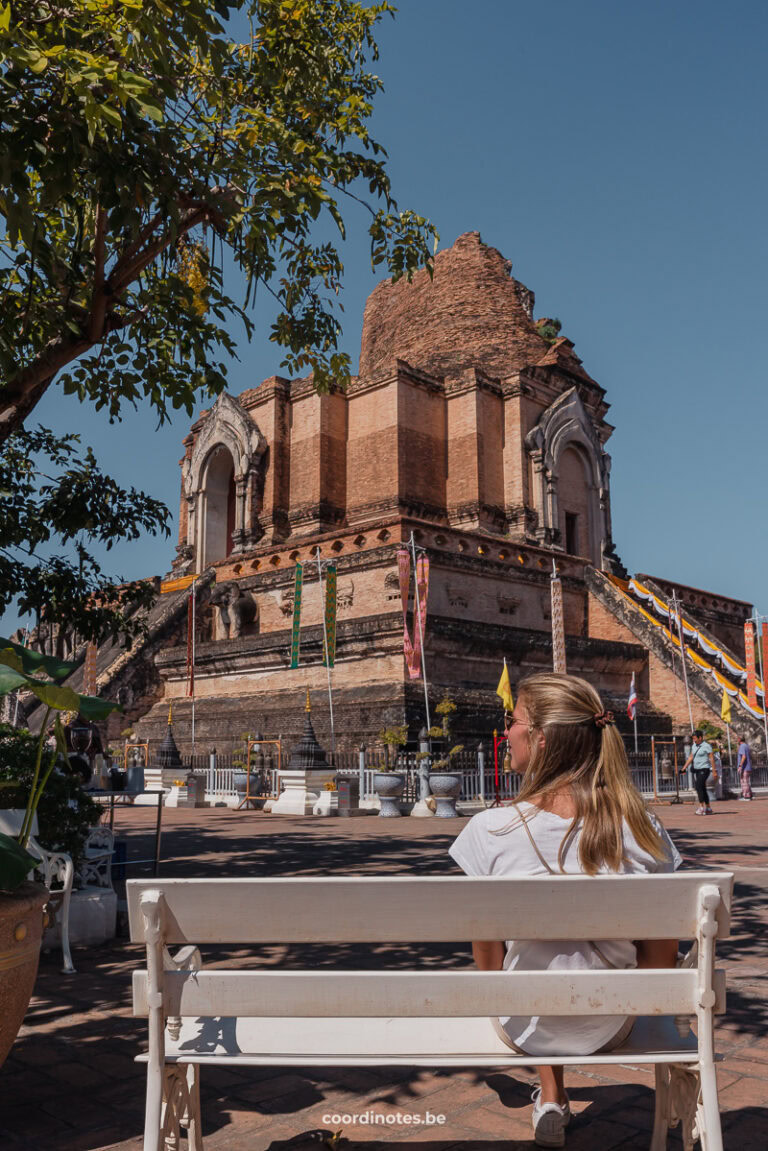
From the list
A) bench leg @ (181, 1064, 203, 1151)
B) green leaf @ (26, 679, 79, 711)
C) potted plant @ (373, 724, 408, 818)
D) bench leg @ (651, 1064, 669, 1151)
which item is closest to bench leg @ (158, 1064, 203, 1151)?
bench leg @ (181, 1064, 203, 1151)

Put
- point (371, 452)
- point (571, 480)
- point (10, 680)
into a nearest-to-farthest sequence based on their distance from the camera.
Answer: point (10, 680) → point (371, 452) → point (571, 480)

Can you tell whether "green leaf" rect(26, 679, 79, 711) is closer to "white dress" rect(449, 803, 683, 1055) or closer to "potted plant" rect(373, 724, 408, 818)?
"white dress" rect(449, 803, 683, 1055)

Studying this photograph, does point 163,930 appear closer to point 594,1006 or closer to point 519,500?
point 594,1006

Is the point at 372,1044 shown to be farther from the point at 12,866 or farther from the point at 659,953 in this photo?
the point at 12,866

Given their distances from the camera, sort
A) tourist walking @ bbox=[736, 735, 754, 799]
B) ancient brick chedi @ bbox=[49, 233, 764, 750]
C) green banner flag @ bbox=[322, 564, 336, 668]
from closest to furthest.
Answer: green banner flag @ bbox=[322, 564, 336, 668] → tourist walking @ bbox=[736, 735, 754, 799] → ancient brick chedi @ bbox=[49, 233, 764, 750]

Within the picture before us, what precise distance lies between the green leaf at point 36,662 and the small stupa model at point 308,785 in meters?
12.7

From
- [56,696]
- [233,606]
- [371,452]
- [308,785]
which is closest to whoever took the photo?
[56,696]

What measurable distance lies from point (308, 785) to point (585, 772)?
1382cm

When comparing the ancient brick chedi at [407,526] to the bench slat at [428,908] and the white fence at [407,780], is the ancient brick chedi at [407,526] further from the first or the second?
the bench slat at [428,908]

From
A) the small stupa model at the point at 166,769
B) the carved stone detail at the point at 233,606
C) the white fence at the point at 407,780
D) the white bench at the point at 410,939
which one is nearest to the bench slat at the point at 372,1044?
the white bench at the point at 410,939

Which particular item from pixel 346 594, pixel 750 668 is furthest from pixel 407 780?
pixel 750 668

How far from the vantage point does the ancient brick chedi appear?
21875mm

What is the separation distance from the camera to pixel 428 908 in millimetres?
2348

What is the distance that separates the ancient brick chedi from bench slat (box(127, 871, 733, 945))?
16534 millimetres
